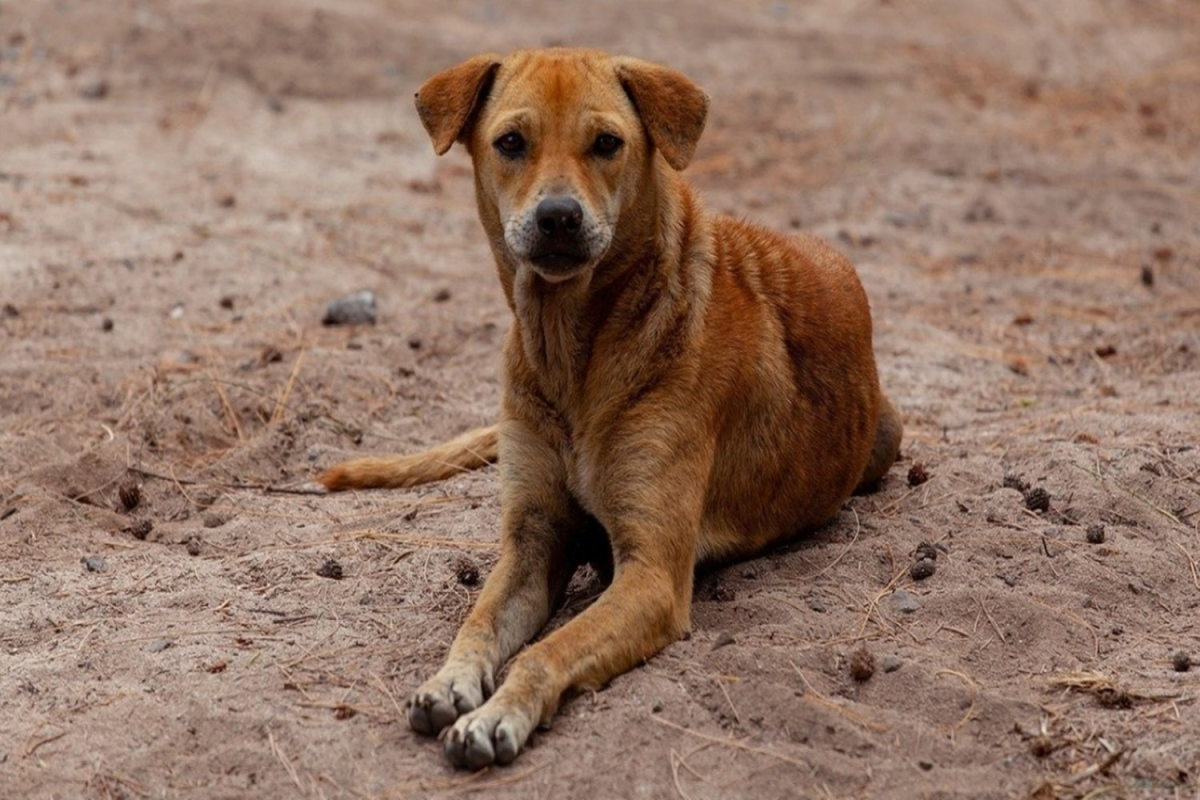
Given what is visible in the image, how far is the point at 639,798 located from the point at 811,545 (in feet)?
6.18

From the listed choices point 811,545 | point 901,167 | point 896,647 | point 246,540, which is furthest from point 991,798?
point 901,167

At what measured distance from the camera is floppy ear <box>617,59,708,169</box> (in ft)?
16.5

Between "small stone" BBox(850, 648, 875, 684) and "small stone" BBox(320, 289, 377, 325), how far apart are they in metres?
4.33

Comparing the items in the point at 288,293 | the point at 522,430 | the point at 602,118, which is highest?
the point at 602,118

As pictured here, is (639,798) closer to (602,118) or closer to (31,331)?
(602,118)

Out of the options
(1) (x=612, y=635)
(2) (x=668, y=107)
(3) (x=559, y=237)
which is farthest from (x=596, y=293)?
(1) (x=612, y=635)

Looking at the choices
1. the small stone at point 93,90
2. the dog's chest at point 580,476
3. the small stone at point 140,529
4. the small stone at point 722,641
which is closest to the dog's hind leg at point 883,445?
the dog's chest at point 580,476

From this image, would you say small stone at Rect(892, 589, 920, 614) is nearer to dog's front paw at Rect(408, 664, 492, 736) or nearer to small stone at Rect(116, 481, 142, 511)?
dog's front paw at Rect(408, 664, 492, 736)

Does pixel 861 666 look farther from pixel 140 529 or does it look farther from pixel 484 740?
pixel 140 529

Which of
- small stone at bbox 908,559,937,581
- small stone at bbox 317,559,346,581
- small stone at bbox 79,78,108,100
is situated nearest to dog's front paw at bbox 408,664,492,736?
small stone at bbox 317,559,346,581

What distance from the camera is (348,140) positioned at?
454 inches

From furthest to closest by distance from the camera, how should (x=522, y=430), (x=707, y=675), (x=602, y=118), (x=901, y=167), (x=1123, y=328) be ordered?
(x=901, y=167), (x=1123, y=328), (x=522, y=430), (x=602, y=118), (x=707, y=675)

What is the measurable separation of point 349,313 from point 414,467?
203 centimetres

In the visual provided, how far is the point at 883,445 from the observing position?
6.08m
